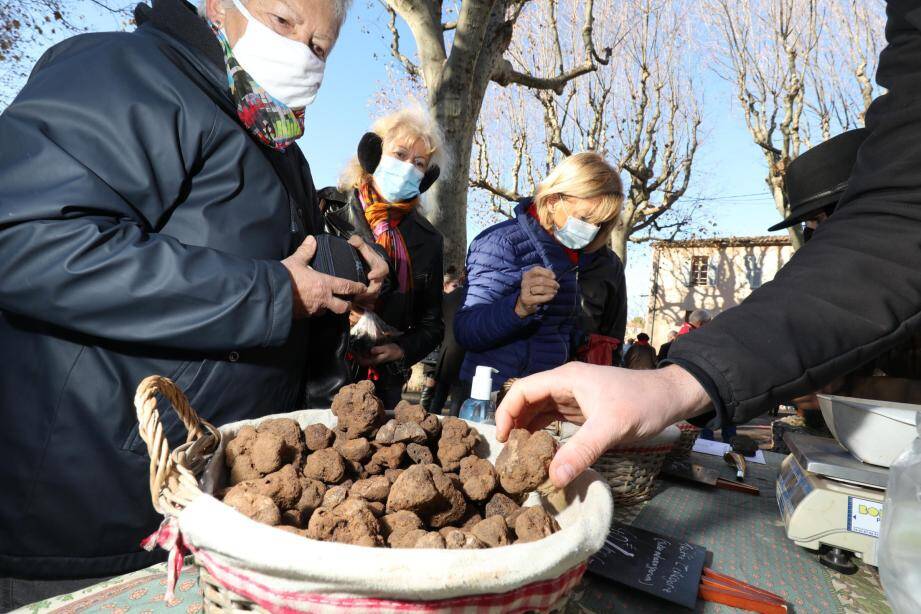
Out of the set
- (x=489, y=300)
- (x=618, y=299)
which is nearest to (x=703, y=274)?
(x=618, y=299)

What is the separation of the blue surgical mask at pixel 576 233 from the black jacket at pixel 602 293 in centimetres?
23

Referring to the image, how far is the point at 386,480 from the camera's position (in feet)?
3.36

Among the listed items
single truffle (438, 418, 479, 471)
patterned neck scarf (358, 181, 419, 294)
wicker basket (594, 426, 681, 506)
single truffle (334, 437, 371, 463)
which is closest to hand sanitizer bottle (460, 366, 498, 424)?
wicker basket (594, 426, 681, 506)

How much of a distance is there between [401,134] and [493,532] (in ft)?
7.89

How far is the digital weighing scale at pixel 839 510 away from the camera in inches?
51.1

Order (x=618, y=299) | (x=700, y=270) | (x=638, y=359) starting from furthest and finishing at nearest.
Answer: (x=700, y=270) < (x=638, y=359) < (x=618, y=299)

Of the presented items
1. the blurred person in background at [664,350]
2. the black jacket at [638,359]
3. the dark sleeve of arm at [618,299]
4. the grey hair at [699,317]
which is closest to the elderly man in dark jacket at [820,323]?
the blurred person in background at [664,350]

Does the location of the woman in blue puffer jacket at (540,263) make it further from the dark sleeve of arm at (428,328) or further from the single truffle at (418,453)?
the single truffle at (418,453)

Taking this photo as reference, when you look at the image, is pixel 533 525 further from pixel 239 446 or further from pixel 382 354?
pixel 382 354

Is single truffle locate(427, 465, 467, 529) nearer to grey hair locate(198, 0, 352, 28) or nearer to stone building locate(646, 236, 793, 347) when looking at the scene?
grey hair locate(198, 0, 352, 28)

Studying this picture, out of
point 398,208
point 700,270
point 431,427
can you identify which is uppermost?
point 700,270

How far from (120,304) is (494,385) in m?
1.95

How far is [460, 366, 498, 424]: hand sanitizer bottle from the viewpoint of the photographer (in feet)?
5.90

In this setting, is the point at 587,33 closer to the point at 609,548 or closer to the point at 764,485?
the point at 764,485
